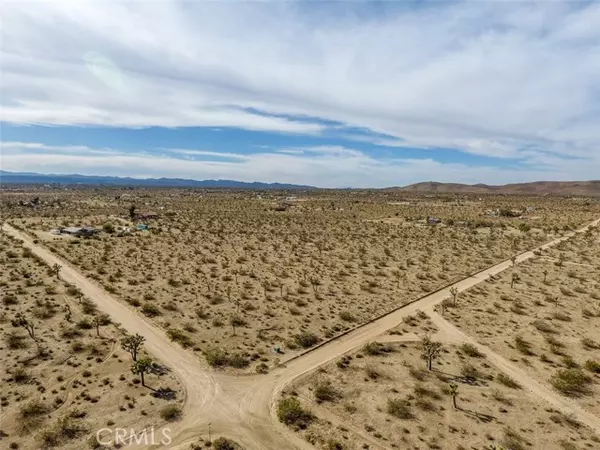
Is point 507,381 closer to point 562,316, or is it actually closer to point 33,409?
point 562,316

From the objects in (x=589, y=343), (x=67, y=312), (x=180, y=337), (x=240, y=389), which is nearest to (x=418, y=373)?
(x=240, y=389)

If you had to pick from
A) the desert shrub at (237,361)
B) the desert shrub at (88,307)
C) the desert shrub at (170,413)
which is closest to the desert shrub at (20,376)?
the desert shrub at (170,413)

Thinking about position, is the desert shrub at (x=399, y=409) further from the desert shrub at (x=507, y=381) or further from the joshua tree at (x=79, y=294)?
the joshua tree at (x=79, y=294)

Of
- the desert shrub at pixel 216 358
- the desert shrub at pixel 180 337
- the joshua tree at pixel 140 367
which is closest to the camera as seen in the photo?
the joshua tree at pixel 140 367

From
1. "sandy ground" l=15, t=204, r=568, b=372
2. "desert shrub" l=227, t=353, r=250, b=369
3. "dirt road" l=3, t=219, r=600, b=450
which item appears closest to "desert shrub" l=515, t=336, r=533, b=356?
"dirt road" l=3, t=219, r=600, b=450

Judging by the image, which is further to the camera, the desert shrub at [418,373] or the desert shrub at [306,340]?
the desert shrub at [306,340]

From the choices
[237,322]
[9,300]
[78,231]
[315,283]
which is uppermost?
[78,231]
